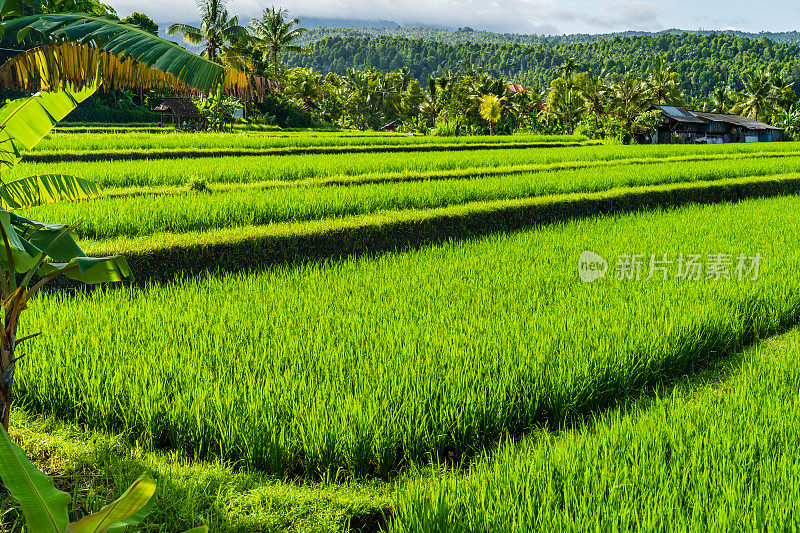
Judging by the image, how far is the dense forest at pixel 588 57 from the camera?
75312mm

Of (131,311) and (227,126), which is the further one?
(227,126)

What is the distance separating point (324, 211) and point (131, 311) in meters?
3.14

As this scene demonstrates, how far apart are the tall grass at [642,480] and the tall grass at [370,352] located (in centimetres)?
29

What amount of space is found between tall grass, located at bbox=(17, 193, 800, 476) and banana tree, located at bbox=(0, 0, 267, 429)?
0.65m

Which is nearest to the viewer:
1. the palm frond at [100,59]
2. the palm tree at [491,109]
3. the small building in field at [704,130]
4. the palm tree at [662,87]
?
the palm frond at [100,59]

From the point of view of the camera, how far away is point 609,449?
2.17 m

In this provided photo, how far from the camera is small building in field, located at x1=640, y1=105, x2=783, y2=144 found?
34.8 metres

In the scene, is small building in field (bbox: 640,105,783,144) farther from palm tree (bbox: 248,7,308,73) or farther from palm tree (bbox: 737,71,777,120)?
palm tree (bbox: 248,7,308,73)

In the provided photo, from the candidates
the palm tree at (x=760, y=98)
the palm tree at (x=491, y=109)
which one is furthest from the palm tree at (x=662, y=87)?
the palm tree at (x=491, y=109)

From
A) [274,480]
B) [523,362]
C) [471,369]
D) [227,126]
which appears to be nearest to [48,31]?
[274,480]

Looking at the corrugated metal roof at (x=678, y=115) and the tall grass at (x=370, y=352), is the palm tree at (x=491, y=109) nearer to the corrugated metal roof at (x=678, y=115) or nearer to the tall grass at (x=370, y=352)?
the corrugated metal roof at (x=678, y=115)

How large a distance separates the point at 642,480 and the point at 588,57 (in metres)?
114

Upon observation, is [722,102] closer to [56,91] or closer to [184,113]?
[184,113]

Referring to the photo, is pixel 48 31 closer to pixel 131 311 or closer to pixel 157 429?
pixel 157 429
